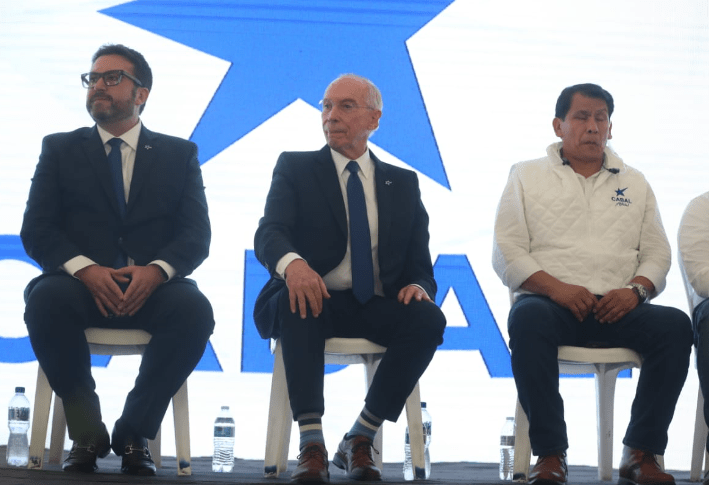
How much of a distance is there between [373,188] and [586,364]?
918 mm

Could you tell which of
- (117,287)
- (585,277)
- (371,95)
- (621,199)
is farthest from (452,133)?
(117,287)

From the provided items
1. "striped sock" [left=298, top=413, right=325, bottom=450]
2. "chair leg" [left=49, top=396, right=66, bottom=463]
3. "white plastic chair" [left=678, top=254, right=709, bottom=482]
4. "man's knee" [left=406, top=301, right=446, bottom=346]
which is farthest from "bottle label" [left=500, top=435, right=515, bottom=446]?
"chair leg" [left=49, top=396, right=66, bottom=463]

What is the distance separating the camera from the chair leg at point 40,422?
8.58 feet

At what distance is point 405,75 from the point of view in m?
3.95

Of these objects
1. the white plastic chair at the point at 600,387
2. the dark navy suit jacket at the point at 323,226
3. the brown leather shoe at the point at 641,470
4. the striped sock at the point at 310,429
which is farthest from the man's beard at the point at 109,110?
the brown leather shoe at the point at 641,470

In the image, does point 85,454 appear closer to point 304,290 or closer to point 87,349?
point 87,349

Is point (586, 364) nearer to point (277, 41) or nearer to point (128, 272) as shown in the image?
point (128, 272)

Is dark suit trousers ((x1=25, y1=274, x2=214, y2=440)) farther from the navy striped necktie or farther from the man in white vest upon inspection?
the man in white vest

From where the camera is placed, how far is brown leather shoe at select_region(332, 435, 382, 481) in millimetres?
2455

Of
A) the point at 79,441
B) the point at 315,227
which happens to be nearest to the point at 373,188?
the point at 315,227

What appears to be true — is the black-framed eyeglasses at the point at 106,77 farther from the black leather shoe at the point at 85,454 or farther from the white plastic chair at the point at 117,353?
the black leather shoe at the point at 85,454

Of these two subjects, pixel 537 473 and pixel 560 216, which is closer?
pixel 537 473

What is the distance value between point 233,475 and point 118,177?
3.44 feet

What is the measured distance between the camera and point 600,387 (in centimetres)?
295
